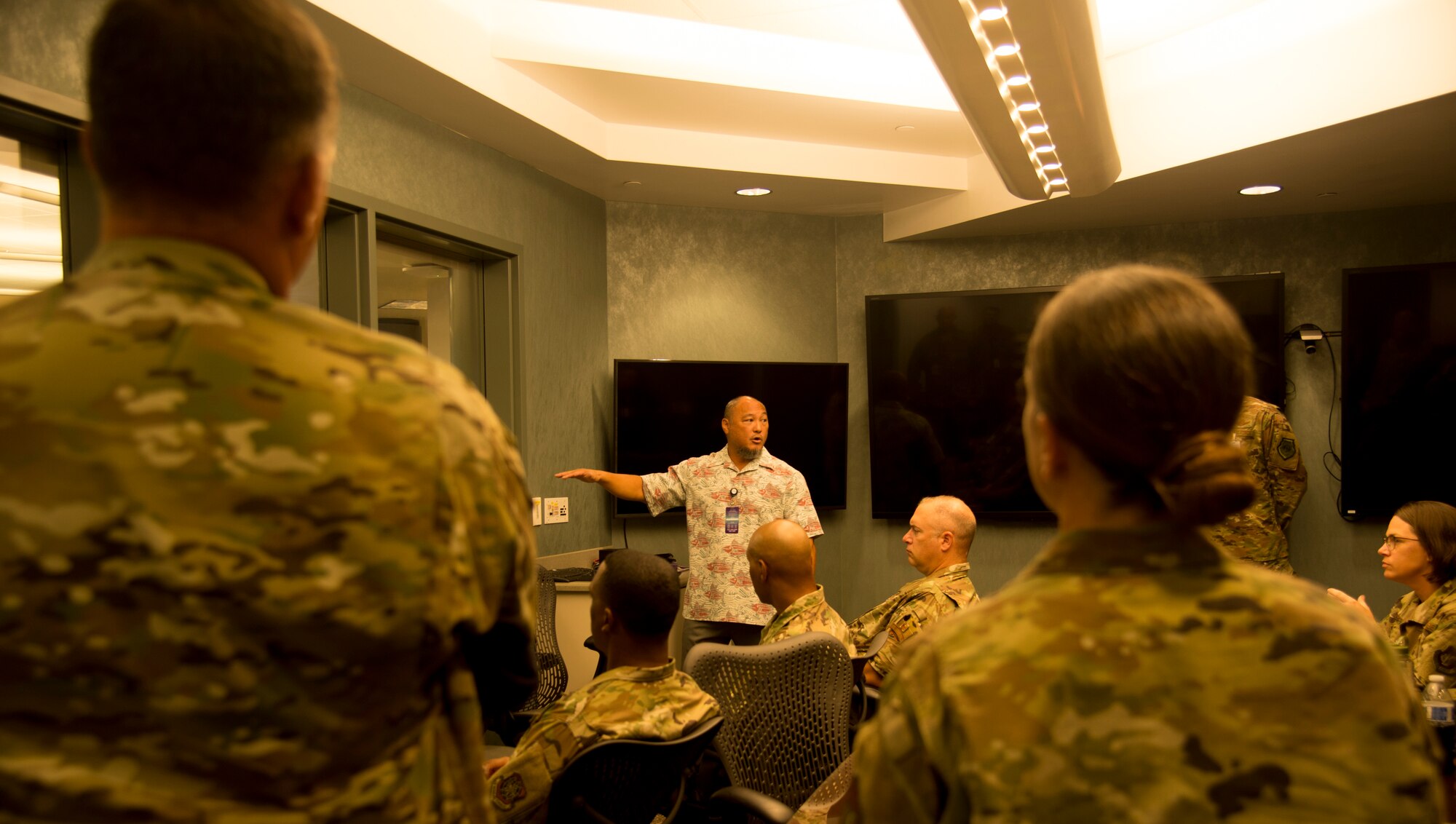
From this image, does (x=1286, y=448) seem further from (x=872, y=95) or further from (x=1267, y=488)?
(x=872, y=95)

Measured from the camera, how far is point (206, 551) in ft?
2.34

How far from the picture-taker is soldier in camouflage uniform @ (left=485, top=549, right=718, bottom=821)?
183cm

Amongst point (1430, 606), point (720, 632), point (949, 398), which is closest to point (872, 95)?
point (949, 398)

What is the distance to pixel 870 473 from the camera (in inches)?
232

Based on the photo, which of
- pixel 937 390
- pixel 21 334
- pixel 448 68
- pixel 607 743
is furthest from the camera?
pixel 937 390

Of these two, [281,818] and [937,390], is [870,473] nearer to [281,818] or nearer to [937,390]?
[937,390]

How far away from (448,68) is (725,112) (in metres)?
1.44

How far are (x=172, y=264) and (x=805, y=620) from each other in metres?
2.19

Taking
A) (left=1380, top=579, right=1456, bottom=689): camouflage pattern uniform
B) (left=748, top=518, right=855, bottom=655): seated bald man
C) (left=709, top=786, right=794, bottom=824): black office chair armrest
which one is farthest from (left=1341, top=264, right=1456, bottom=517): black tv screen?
(left=709, top=786, right=794, bottom=824): black office chair armrest

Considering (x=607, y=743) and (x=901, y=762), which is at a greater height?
(x=901, y=762)

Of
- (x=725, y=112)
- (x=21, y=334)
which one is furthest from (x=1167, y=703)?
(x=725, y=112)

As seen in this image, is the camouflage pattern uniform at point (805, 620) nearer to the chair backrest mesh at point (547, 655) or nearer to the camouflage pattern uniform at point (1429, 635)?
the chair backrest mesh at point (547, 655)

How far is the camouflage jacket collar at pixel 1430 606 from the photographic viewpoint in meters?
2.89

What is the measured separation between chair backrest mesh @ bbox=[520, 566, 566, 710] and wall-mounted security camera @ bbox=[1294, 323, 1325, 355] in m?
4.16
